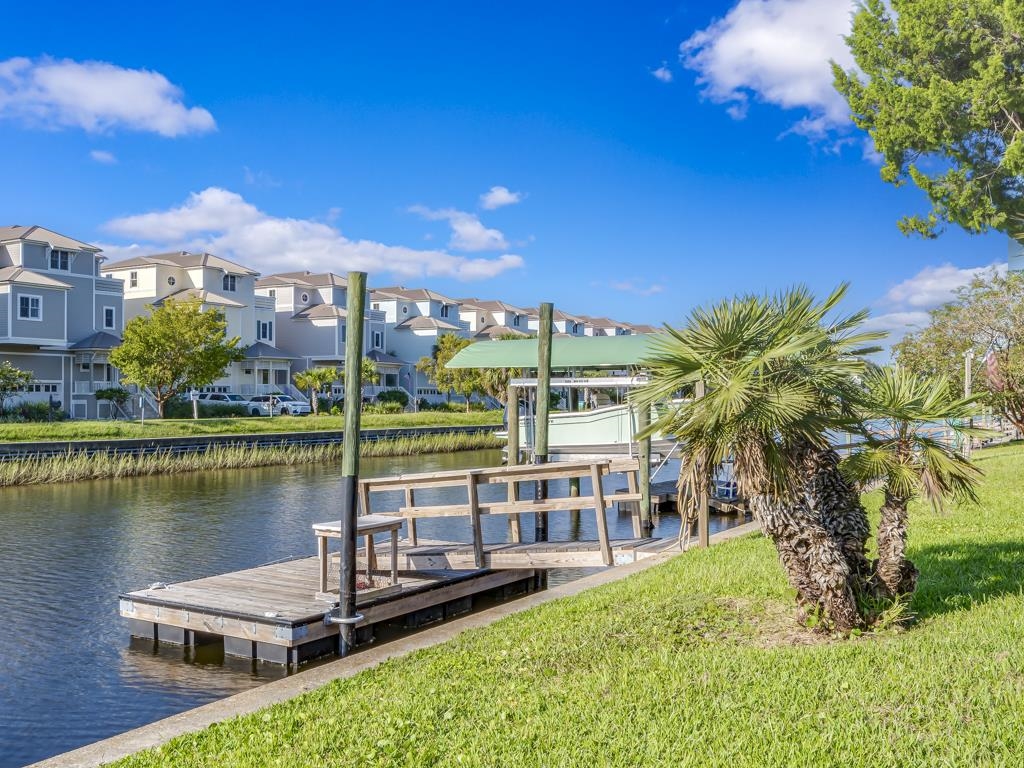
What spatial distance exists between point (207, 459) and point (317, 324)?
3597 centimetres

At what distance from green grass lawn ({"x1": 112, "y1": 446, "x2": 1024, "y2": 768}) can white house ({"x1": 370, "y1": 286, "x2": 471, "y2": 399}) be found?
66.0m

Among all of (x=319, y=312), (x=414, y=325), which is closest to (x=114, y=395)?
(x=319, y=312)

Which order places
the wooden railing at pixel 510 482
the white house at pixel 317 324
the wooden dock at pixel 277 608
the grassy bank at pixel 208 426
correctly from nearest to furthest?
the wooden dock at pixel 277 608 → the wooden railing at pixel 510 482 → the grassy bank at pixel 208 426 → the white house at pixel 317 324

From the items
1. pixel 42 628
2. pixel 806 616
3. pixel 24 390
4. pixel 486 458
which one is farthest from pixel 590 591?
pixel 24 390

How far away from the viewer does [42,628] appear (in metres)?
12.4

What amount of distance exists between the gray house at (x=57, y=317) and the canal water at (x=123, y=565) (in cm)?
1927

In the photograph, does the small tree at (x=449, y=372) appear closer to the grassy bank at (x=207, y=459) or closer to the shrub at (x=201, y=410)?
the grassy bank at (x=207, y=459)

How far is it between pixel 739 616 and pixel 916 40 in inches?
816

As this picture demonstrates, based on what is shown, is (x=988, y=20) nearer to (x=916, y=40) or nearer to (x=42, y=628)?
(x=916, y=40)

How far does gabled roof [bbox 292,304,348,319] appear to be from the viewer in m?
69.9

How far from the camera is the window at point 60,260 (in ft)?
163

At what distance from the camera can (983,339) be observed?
1160 inches

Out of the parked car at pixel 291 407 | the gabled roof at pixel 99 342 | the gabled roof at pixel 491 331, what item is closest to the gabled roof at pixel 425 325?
the gabled roof at pixel 491 331

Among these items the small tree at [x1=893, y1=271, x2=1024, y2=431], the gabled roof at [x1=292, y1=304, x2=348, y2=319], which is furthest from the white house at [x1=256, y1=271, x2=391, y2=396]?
the small tree at [x1=893, y1=271, x2=1024, y2=431]
